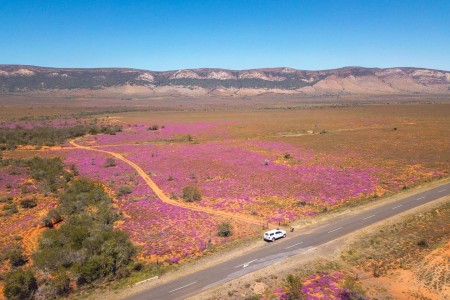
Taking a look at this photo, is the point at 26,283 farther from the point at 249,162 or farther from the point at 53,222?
the point at 249,162

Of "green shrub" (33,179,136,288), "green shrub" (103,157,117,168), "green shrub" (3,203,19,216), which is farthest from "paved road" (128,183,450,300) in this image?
"green shrub" (103,157,117,168)

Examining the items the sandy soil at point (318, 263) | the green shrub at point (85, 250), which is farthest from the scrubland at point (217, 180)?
the sandy soil at point (318, 263)

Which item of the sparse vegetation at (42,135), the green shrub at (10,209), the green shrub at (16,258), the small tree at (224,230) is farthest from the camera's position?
the sparse vegetation at (42,135)

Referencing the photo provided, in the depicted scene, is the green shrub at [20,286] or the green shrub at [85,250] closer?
the green shrub at [20,286]

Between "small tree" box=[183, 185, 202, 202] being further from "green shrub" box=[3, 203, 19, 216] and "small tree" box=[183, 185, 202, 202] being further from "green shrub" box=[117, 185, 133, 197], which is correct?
"green shrub" box=[3, 203, 19, 216]

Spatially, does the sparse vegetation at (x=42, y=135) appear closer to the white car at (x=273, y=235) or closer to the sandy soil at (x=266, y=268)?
the sandy soil at (x=266, y=268)

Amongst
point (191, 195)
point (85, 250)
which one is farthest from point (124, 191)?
point (85, 250)

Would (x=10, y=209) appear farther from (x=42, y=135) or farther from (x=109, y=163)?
(x=42, y=135)
